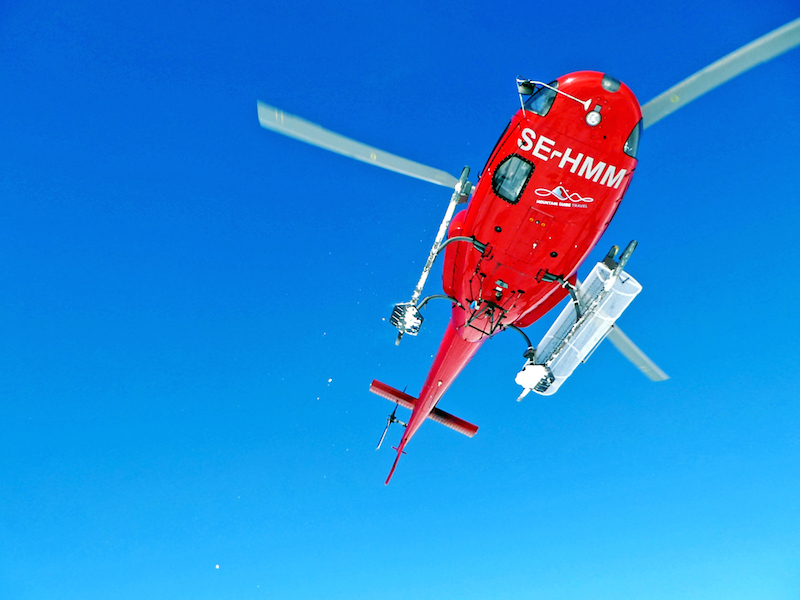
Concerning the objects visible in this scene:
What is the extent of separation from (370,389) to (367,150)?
731cm

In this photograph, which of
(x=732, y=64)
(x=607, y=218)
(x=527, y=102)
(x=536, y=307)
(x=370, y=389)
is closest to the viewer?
(x=732, y=64)

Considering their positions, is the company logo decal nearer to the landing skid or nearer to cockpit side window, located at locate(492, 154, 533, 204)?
cockpit side window, located at locate(492, 154, 533, 204)

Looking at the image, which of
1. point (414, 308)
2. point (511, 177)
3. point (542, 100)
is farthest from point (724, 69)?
point (414, 308)

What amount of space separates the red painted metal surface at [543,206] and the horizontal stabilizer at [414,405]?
4301 mm

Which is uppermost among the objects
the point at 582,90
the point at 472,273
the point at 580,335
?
the point at 582,90

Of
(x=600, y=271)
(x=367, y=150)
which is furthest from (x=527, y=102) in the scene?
(x=600, y=271)

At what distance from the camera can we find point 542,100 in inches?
275

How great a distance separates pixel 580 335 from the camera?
8711mm

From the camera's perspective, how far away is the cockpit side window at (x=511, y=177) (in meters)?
7.24

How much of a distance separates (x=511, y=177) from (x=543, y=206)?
25.5 inches

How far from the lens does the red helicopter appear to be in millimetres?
6719

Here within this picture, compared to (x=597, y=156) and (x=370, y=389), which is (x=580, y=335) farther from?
Answer: (x=370, y=389)

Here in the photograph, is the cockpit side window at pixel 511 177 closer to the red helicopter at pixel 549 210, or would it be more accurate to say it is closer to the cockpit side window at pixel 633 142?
the red helicopter at pixel 549 210

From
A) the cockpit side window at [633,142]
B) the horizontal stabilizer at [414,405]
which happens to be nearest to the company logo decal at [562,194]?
the cockpit side window at [633,142]
